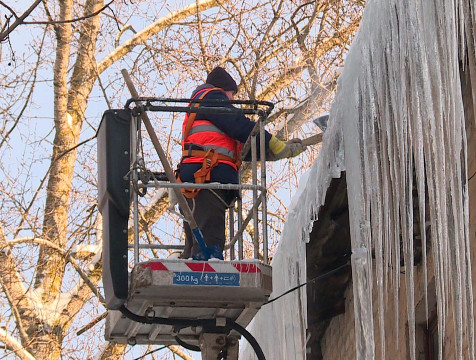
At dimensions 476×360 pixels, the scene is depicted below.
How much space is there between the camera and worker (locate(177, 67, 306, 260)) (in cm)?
700

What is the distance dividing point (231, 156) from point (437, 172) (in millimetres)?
2664

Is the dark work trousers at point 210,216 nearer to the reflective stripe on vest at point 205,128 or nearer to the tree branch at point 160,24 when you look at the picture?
the reflective stripe on vest at point 205,128

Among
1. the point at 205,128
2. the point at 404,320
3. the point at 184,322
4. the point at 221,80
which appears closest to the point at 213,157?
the point at 205,128

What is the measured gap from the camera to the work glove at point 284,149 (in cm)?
729

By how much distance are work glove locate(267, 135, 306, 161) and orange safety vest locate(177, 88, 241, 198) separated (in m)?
0.26

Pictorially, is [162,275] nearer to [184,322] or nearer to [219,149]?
[184,322]

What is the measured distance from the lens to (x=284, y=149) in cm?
734

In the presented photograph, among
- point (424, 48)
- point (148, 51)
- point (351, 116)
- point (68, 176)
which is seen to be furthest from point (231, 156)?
point (68, 176)

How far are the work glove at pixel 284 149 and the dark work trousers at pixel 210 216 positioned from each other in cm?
45

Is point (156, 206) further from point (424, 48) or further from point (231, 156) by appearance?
point (424, 48)

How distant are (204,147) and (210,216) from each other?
458 mm

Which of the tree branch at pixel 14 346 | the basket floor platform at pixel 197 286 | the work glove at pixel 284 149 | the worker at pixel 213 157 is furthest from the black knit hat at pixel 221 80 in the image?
the tree branch at pixel 14 346

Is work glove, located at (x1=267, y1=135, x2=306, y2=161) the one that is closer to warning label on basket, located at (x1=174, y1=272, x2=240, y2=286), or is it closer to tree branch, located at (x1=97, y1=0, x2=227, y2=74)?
warning label on basket, located at (x1=174, y1=272, x2=240, y2=286)

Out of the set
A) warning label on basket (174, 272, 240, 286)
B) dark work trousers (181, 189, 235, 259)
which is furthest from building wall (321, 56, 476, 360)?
dark work trousers (181, 189, 235, 259)
